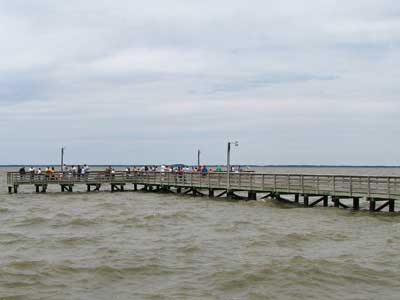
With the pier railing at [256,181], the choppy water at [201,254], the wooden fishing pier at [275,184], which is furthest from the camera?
the wooden fishing pier at [275,184]

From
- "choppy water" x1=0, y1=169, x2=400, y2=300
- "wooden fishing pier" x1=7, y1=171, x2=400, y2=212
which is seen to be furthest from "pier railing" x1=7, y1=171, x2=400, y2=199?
"choppy water" x1=0, y1=169, x2=400, y2=300

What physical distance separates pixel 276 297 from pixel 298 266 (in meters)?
2.64

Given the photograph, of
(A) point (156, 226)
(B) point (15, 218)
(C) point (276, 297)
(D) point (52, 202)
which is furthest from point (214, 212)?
(C) point (276, 297)

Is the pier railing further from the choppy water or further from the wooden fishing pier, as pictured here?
the choppy water

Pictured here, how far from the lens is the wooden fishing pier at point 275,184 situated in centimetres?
2616

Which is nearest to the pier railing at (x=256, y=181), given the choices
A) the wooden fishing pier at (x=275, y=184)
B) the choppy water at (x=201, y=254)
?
the wooden fishing pier at (x=275, y=184)

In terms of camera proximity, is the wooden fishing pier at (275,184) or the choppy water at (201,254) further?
the wooden fishing pier at (275,184)

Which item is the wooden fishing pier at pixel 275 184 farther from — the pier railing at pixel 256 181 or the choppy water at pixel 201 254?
the choppy water at pixel 201 254

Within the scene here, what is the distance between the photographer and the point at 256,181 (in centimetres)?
3259

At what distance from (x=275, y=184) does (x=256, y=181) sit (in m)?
1.73

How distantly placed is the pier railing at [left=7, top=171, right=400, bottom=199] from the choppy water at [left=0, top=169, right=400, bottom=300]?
3.59ft

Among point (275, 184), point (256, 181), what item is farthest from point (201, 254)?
point (256, 181)

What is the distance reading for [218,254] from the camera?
16766 mm

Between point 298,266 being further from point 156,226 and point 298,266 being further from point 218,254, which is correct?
point 156,226
